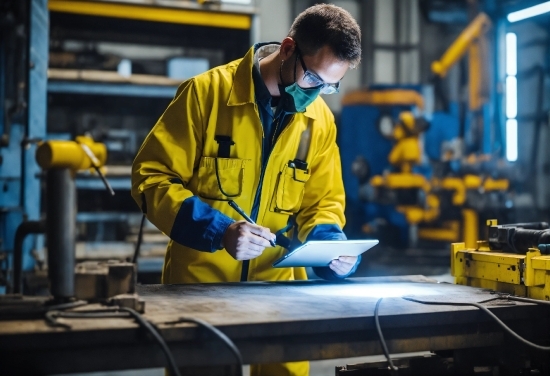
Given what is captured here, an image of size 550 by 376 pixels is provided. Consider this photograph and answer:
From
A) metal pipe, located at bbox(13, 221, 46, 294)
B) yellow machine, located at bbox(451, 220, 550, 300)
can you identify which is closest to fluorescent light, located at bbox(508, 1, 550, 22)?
yellow machine, located at bbox(451, 220, 550, 300)

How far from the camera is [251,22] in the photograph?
4.34 m

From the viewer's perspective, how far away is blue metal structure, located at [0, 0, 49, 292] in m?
3.75

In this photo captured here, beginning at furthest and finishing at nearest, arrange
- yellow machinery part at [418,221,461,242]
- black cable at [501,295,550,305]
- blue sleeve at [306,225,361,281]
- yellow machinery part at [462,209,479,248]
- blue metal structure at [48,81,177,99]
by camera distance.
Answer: yellow machinery part at [418,221,461,242] < yellow machinery part at [462,209,479,248] < blue metal structure at [48,81,177,99] < blue sleeve at [306,225,361,281] < black cable at [501,295,550,305]

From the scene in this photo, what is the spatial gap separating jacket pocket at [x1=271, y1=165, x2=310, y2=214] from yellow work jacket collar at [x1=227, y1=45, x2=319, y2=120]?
0.27 meters

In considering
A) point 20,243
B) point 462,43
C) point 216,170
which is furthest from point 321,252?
point 462,43

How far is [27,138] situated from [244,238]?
8.18 ft

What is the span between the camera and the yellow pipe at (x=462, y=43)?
255 inches

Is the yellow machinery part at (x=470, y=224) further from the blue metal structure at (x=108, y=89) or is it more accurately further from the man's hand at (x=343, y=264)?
the man's hand at (x=343, y=264)

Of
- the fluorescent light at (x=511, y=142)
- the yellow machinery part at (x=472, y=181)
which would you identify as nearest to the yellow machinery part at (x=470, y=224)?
the yellow machinery part at (x=472, y=181)

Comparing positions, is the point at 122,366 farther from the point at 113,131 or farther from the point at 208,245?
the point at 113,131

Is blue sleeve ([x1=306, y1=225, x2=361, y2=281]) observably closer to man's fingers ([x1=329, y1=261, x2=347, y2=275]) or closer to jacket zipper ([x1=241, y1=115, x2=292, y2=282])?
man's fingers ([x1=329, y1=261, x2=347, y2=275])

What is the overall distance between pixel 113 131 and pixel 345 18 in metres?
2.85

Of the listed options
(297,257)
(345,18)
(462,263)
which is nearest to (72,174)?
(297,257)

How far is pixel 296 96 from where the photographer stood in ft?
6.68
